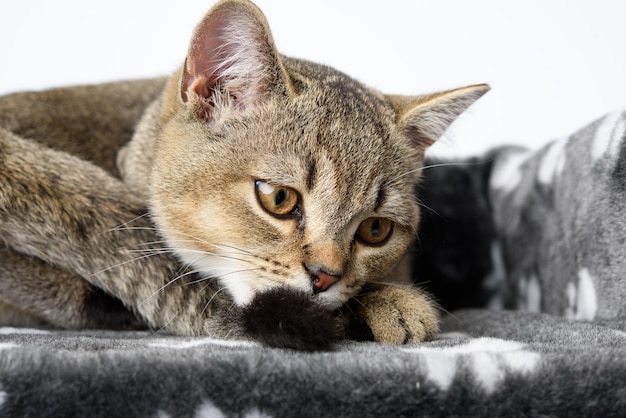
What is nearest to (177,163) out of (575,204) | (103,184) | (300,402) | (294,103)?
(103,184)

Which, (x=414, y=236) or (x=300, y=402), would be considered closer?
(x=300, y=402)

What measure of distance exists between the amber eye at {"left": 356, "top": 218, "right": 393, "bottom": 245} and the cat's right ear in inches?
12.8

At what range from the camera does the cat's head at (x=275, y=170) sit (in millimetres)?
1218

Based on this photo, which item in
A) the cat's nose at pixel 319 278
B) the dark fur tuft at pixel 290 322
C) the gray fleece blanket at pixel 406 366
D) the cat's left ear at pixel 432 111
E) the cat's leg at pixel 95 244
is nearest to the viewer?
the gray fleece blanket at pixel 406 366

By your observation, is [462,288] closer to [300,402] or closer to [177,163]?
[177,163]

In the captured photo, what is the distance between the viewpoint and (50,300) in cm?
136

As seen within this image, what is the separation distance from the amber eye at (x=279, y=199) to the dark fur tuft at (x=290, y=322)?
0.20 meters

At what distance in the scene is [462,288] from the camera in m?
2.12

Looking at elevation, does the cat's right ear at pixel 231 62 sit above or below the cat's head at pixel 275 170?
above

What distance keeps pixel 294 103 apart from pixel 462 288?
1.06m

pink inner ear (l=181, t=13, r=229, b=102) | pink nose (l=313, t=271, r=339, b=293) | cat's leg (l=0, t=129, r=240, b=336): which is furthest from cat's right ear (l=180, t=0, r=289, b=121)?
pink nose (l=313, t=271, r=339, b=293)

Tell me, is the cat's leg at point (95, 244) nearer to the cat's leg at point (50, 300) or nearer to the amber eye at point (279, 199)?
the cat's leg at point (50, 300)

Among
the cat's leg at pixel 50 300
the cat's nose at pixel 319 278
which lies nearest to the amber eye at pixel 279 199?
the cat's nose at pixel 319 278

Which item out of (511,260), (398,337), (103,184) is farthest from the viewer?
(511,260)
